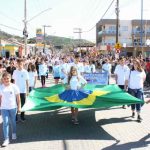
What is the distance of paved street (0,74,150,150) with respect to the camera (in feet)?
30.2

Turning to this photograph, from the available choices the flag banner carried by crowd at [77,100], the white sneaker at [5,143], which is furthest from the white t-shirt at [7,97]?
the flag banner carried by crowd at [77,100]

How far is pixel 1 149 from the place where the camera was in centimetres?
888

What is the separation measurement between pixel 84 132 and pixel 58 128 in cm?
87

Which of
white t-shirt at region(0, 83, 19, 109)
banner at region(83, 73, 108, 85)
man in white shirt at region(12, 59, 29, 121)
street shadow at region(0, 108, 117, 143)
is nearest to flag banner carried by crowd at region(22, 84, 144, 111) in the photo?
man in white shirt at region(12, 59, 29, 121)

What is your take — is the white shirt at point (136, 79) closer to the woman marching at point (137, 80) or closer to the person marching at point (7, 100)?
the woman marching at point (137, 80)

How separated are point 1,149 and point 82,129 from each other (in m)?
2.83

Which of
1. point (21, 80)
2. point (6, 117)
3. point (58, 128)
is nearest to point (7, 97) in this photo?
point (6, 117)

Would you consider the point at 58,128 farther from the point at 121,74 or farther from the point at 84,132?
the point at 121,74

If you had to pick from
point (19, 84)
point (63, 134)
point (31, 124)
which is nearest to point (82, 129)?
point (63, 134)

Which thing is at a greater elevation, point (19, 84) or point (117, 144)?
point (19, 84)

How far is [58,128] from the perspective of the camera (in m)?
11.2

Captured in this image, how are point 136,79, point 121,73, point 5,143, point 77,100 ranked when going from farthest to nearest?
point 121,73 → point 136,79 → point 77,100 → point 5,143

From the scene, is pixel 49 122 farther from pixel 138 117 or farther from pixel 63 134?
pixel 138 117

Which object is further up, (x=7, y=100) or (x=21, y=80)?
(x=21, y=80)
